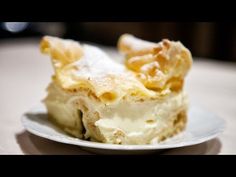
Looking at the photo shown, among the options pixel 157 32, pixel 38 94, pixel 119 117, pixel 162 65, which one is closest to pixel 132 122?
pixel 119 117

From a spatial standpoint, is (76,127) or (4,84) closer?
(76,127)

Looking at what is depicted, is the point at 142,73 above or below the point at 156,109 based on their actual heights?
above

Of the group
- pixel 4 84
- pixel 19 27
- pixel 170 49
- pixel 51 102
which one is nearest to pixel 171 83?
pixel 170 49

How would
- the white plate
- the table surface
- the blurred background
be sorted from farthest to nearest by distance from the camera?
the blurred background < the table surface < the white plate

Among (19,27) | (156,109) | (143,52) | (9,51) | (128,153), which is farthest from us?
(19,27)

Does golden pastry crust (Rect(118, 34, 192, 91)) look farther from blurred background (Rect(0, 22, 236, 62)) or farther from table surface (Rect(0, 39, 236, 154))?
blurred background (Rect(0, 22, 236, 62))

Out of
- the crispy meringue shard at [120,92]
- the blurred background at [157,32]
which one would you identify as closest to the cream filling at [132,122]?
the crispy meringue shard at [120,92]

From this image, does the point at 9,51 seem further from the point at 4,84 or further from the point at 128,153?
the point at 128,153

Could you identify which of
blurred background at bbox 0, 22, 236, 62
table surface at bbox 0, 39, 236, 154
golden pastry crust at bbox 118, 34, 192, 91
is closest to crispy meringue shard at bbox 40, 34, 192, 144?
golden pastry crust at bbox 118, 34, 192, 91
